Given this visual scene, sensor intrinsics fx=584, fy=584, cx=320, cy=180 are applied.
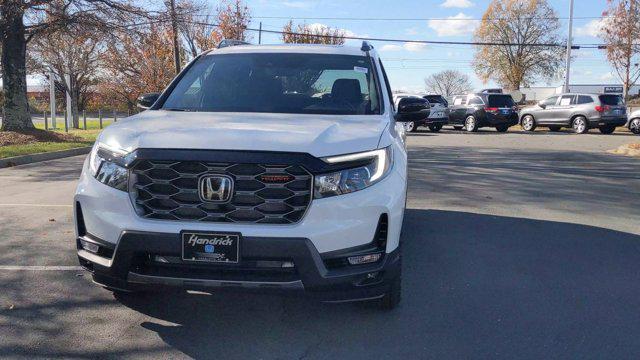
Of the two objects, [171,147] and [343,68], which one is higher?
[343,68]

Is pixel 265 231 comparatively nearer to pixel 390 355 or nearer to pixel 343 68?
pixel 390 355

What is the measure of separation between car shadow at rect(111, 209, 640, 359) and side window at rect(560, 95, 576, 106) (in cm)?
2269

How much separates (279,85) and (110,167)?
1.72 meters

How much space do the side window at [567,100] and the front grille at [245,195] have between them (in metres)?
25.9

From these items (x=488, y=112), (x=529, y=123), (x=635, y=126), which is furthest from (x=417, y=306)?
(x=529, y=123)

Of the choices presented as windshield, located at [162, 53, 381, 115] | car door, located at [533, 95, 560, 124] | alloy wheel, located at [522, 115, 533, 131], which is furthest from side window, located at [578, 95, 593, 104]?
windshield, located at [162, 53, 381, 115]

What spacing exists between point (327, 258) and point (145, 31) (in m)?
17.7

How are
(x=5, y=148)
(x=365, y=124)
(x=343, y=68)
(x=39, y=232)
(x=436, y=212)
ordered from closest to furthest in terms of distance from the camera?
1. (x=365, y=124)
2. (x=343, y=68)
3. (x=39, y=232)
4. (x=436, y=212)
5. (x=5, y=148)

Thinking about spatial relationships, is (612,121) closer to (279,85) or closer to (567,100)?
(567,100)

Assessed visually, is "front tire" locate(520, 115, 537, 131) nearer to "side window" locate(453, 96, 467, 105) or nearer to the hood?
"side window" locate(453, 96, 467, 105)

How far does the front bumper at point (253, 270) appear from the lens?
316 centimetres

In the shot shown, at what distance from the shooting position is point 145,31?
62.6ft

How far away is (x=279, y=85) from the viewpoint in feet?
15.6

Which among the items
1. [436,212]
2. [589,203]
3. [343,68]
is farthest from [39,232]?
[589,203]
